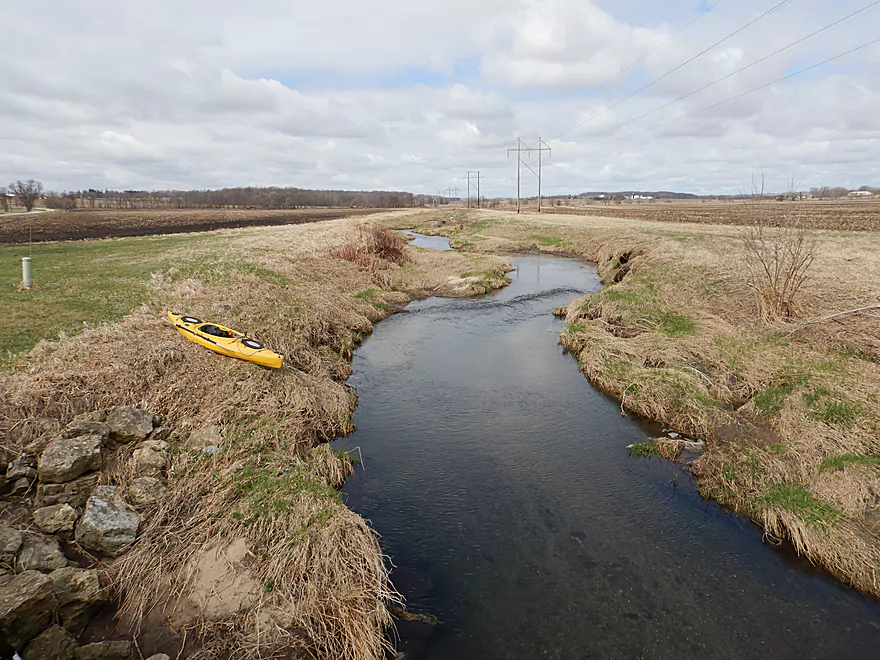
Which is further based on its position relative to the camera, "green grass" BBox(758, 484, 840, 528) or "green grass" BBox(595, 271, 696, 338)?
"green grass" BBox(595, 271, 696, 338)

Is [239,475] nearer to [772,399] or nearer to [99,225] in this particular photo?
[772,399]

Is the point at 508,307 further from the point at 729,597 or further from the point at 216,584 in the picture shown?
the point at 216,584

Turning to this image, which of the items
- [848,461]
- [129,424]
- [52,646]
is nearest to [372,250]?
[129,424]

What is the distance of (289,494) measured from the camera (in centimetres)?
923

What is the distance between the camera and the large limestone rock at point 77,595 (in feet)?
22.0

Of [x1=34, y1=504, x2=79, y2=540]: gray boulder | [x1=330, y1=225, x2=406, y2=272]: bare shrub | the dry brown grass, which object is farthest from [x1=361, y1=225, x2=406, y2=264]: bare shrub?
[x1=34, y1=504, x2=79, y2=540]: gray boulder

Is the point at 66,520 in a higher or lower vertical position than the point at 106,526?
higher

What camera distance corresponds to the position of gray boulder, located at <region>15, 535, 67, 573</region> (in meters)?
6.86

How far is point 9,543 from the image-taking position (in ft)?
22.8

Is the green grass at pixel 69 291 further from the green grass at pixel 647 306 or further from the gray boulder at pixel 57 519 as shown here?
the green grass at pixel 647 306

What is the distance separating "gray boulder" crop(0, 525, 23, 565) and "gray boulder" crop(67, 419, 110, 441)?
209 cm

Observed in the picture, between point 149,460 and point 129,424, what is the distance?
107cm

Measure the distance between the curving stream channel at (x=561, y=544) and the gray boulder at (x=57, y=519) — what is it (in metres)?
4.98

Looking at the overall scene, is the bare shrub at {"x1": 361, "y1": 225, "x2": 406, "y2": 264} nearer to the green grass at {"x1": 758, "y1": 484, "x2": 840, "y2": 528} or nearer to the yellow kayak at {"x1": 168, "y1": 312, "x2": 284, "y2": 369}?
the yellow kayak at {"x1": 168, "y1": 312, "x2": 284, "y2": 369}
